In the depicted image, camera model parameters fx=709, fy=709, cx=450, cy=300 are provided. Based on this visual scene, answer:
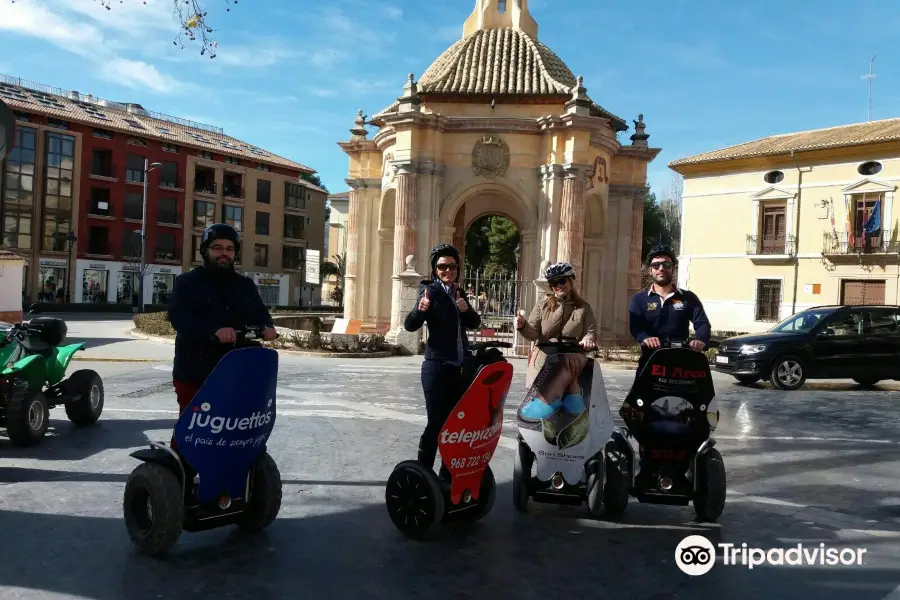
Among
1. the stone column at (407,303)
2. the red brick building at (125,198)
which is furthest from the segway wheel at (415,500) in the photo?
the red brick building at (125,198)

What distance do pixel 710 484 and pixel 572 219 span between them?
15.0 m

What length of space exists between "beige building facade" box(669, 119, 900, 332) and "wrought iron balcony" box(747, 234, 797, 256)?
0.15ft

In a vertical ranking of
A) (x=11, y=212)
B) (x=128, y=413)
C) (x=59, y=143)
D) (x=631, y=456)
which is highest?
(x=59, y=143)

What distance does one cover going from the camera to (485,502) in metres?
4.70

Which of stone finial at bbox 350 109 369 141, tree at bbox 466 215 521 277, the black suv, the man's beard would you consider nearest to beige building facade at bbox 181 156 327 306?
tree at bbox 466 215 521 277

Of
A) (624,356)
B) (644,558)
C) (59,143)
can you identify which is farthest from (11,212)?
(644,558)

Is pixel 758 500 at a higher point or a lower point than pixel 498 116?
lower

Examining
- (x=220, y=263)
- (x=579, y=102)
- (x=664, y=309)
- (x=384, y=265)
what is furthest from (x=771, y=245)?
(x=220, y=263)

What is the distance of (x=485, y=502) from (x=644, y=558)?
107 cm

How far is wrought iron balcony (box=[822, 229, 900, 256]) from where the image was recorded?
30531 millimetres

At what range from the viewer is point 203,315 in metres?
4.22

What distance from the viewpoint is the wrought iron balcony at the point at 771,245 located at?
3334cm

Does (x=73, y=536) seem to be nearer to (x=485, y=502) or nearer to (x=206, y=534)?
(x=206, y=534)

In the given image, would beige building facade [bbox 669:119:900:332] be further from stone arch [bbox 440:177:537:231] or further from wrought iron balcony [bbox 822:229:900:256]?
stone arch [bbox 440:177:537:231]
